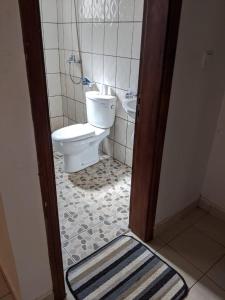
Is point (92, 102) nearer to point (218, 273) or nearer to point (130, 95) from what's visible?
point (130, 95)

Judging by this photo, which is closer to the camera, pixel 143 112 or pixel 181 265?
pixel 143 112

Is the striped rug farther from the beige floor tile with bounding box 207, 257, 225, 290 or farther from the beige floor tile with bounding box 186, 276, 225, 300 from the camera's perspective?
the beige floor tile with bounding box 207, 257, 225, 290

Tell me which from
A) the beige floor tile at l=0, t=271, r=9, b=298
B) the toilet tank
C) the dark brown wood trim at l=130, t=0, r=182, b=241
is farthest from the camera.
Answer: the toilet tank

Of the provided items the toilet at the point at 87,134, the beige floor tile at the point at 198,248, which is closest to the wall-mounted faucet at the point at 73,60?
the toilet at the point at 87,134

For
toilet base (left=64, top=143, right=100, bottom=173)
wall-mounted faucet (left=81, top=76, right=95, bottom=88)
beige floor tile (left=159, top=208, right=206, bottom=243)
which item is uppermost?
wall-mounted faucet (left=81, top=76, right=95, bottom=88)

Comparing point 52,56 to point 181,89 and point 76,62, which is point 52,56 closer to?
point 76,62

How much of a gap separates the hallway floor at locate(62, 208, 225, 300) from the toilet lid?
3.75 feet

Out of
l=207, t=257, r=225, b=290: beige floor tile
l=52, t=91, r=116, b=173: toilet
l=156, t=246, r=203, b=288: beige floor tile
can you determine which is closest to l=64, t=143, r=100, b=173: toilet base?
l=52, t=91, r=116, b=173: toilet

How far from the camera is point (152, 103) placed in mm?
1310

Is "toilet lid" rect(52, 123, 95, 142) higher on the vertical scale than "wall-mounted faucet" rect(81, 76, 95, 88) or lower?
lower

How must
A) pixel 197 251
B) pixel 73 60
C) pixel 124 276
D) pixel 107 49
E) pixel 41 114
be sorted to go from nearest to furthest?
pixel 41 114
pixel 124 276
pixel 197 251
pixel 107 49
pixel 73 60

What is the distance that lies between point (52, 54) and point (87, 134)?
1.26 meters

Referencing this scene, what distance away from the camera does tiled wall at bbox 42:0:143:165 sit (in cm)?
211

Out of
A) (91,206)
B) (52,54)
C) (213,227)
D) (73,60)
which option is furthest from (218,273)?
(52,54)
